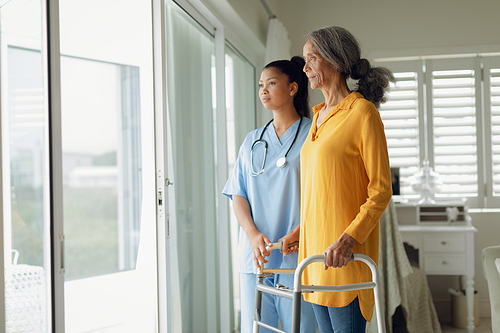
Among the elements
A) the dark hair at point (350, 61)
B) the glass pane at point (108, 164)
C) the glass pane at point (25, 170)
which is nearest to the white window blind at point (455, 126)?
the glass pane at point (108, 164)

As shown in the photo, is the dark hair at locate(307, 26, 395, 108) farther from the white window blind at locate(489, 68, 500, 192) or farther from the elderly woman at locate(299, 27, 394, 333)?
the white window blind at locate(489, 68, 500, 192)

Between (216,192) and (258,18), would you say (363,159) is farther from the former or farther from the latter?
(258,18)

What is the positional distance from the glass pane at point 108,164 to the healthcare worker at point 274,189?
53cm

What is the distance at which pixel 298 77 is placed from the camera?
147cm

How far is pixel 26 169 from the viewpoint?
1.06 m

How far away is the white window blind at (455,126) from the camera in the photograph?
340cm

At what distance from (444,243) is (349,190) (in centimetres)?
216

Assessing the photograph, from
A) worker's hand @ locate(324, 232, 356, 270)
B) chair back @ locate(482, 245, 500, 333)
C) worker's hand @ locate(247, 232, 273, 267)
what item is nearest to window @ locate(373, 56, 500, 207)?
chair back @ locate(482, 245, 500, 333)

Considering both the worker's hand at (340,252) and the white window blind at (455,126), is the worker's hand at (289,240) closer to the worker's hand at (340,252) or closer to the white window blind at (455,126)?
the worker's hand at (340,252)

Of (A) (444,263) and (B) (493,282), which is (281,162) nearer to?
(B) (493,282)

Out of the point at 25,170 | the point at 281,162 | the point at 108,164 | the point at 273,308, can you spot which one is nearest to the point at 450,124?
the point at 281,162

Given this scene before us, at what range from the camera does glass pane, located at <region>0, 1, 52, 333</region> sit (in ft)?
3.26

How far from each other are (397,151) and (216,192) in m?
1.81

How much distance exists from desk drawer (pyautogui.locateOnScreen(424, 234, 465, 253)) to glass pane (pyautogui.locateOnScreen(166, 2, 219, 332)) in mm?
1465
